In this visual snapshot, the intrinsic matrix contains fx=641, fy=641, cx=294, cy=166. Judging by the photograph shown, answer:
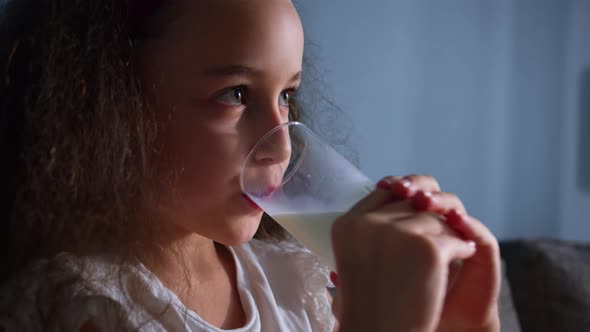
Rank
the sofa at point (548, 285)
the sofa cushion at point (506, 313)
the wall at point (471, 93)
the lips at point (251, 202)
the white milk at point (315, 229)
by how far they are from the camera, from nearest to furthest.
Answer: the white milk at point (315, 229) < the lips at point (251, 202) < the sofa cushion at point (506, 313) < the sofa at point (548, 285) < the wall at point (471, 93)

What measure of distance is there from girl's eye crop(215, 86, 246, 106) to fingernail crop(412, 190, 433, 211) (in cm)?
27

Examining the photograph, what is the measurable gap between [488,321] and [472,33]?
151 cm

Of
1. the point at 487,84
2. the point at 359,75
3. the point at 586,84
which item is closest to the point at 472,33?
the point at 487,84

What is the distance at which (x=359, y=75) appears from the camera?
1.76 metres

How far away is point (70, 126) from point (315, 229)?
328 mm

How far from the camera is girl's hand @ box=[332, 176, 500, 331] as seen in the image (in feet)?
1.91

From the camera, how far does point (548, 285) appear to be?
5.18 ft

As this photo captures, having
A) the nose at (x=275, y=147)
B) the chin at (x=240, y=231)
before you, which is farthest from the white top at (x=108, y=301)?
the nose at (x=275, y=147)

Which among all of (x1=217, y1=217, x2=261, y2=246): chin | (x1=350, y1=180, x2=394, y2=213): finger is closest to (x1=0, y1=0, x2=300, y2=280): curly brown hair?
(x1=217, y1=217, x2=261, y2=246): chin

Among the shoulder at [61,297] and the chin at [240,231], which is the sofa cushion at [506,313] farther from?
the shoulder at [61,297]

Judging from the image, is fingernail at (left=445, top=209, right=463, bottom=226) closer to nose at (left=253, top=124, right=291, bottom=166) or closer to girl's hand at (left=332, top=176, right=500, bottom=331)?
girl's hand at (left=332, top=176, right=500, bottom=331)

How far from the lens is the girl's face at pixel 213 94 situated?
30.5 inches

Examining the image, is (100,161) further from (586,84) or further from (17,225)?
(586,84)

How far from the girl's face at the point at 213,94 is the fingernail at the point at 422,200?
233 millimetres
